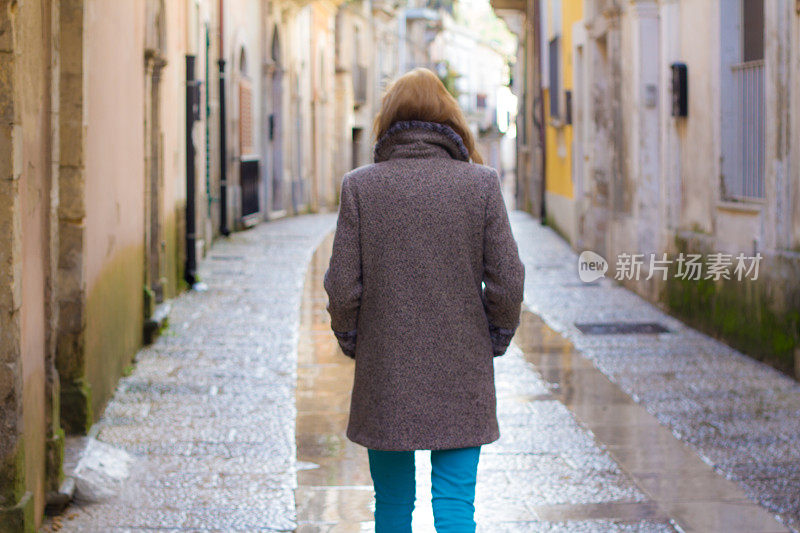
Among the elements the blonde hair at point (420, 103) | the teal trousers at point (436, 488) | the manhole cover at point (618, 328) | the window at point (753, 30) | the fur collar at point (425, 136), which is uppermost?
the window at point (753, 30)

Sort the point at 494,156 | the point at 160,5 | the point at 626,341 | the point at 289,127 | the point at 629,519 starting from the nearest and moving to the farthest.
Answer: the point at 629,519, the point at 626,341, the point at 160,5, the point at 289,127, the point at 494,156

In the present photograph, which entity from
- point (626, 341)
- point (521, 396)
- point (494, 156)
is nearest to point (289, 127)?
point (626, 341)

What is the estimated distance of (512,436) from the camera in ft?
19.0

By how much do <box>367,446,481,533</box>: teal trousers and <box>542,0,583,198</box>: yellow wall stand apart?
12.8 m

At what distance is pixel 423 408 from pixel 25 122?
1.84 meters

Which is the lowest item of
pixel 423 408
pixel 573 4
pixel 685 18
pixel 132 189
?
pixel 423 408

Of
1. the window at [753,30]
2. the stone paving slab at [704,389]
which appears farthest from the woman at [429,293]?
the window at [753,30]

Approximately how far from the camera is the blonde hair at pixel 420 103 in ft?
11.0

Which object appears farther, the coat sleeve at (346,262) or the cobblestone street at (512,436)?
the cobblestone street at (512,436)

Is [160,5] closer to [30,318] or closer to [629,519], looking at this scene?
[30,318]

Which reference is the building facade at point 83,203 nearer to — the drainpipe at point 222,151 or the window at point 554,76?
the drainpipe at point 222,151

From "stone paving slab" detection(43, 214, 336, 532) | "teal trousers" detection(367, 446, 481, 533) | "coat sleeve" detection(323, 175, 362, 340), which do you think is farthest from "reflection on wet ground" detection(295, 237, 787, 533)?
"coat sleeve" detection(323, 175, 362, 340)

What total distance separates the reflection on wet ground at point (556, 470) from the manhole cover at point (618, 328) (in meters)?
1.69

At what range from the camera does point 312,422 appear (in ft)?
19.9
